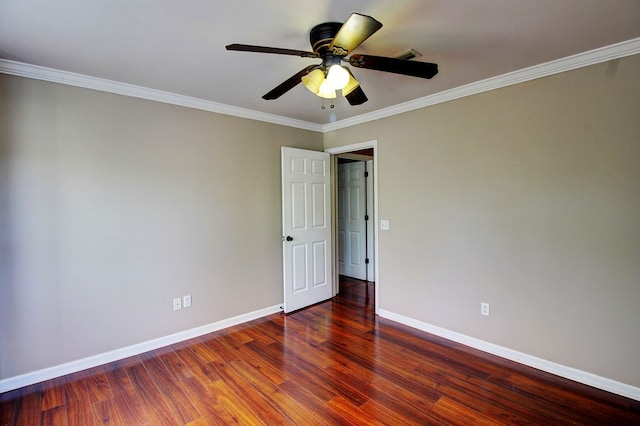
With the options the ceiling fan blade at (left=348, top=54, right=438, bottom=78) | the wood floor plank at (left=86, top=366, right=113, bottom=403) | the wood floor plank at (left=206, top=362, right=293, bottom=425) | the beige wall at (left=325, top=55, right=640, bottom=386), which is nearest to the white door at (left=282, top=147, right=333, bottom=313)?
the beige wall at (left=325, top=55, right=640, bottom=386)

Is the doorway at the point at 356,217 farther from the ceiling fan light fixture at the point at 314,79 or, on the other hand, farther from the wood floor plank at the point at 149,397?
the wood floor plank at the point at 149,397

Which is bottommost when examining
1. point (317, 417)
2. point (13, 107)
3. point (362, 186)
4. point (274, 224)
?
point (317, 417)

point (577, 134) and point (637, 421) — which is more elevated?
point (577, 134)

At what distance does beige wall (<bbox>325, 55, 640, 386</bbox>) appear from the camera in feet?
7.09

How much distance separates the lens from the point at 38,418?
6.59 ft

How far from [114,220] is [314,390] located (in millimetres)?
2183

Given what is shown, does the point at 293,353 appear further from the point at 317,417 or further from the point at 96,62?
the point at 96,62

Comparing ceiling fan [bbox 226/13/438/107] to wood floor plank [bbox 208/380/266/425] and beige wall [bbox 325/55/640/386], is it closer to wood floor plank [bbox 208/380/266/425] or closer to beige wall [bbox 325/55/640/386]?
beige wall [bbox 325/55/640/386]

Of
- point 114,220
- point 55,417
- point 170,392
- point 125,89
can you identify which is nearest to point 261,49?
point 125,89

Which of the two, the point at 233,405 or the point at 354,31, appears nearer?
the point at 354,31

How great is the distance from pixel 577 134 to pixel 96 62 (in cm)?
360

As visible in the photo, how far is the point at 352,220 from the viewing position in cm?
545

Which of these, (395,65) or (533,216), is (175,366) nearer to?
(395,65)

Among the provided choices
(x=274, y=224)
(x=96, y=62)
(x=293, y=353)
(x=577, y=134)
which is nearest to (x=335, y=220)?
(x=274, y=224)
